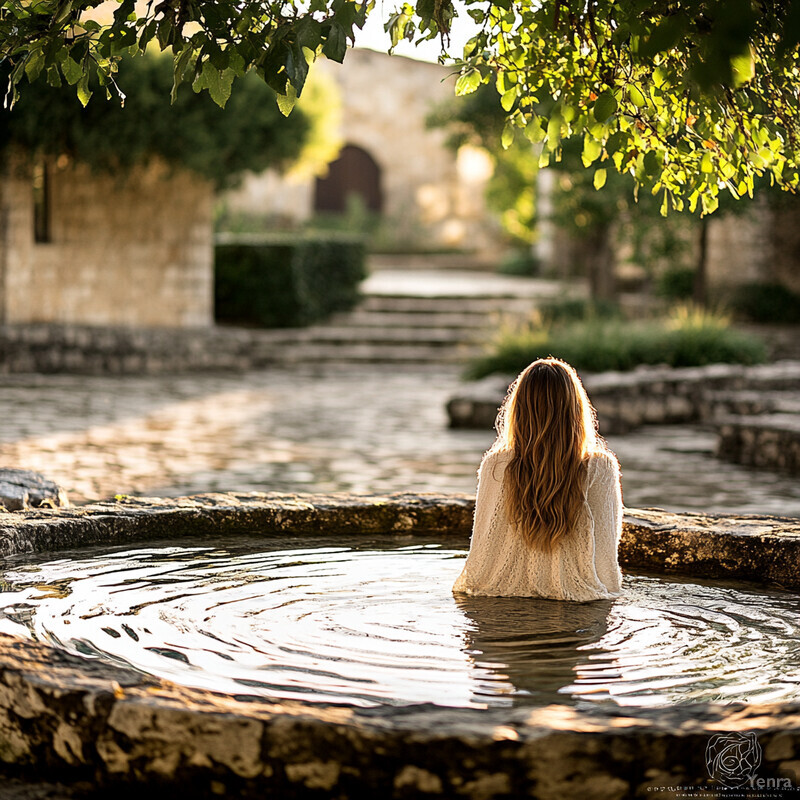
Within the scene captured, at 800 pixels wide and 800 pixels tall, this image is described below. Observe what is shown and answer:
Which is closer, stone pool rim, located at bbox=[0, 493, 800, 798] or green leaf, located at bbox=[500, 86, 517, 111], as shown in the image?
stone pool rim, located at bbox=[0, 493, 800, 798]

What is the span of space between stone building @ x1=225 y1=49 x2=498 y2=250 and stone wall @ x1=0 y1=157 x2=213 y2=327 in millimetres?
19398

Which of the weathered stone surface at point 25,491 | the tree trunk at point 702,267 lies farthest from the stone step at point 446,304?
the weathered stone surface at point 25,491

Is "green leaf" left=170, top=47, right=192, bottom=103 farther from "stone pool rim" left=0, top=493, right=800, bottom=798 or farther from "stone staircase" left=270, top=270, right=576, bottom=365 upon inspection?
"stone staircase" left=270, top=270, right=576, bottom=365

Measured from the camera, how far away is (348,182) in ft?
132

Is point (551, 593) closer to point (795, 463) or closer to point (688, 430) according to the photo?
point (795, 463)

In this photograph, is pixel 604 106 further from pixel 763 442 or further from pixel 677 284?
pixel 677 284

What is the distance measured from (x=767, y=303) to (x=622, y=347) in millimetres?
9278

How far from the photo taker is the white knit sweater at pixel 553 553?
14.9 feet

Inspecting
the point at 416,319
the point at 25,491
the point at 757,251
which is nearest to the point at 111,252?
the point at 416,319

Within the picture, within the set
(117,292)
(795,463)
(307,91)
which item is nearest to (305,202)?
(307,91)

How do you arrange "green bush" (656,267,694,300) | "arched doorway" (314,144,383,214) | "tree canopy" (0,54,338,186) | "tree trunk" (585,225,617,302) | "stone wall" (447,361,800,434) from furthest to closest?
"arched doorway" (314,144,383,214)
"green bush" (656,267,694,300)
"tree trunk" (585,225,617,302)
"tree canopy" (0,54,338,186)
"stone wall" (447,361,800,434)

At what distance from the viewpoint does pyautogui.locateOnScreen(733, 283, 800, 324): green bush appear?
2306 cm

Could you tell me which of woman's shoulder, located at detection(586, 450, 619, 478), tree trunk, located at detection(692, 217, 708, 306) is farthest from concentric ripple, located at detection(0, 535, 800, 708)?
tree trunk, located at detection(692, 217, 708, 306)

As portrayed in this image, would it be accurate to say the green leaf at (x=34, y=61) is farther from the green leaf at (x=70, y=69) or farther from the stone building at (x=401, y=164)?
the stone building at (x=401, y=164)
